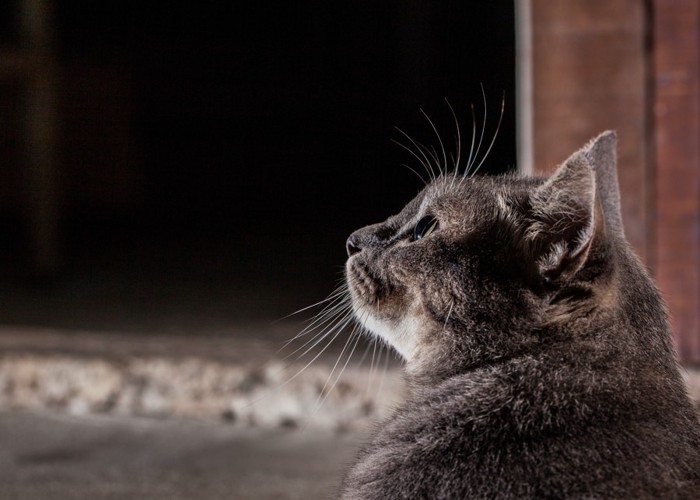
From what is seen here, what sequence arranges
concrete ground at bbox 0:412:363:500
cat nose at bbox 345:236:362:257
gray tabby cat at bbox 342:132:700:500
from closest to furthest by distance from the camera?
gray tabby cat at bbox 342:132:700:500
cat nose at bbox 345:236:362:257
concrete ground at bbox 0:412:363:500

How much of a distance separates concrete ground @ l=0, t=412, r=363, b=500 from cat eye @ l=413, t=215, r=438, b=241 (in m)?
0.91

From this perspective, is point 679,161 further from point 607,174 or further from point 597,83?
point 607,174

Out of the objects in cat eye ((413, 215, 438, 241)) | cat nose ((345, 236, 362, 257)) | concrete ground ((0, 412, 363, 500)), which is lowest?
concrete ground ((0, 412, 363, 500))

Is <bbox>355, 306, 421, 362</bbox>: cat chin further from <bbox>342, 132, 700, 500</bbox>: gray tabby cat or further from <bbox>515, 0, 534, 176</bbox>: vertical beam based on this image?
<bbox>515, 0, 534, 176</bbox>: vertical beam

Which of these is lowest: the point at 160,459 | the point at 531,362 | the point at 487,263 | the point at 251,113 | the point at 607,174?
the point at 160,459

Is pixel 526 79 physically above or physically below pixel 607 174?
above

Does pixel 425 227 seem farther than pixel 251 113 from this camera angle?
No

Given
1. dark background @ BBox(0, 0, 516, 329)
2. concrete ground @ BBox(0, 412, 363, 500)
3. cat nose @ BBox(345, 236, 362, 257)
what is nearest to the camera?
cat nose @ BBox(345, 236, 362, 257)

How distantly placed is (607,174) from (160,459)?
1.53 m

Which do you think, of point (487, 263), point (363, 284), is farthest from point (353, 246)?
point (487, 263)

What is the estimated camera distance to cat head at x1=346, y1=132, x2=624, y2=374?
131cm

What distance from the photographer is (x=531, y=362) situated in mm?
1383

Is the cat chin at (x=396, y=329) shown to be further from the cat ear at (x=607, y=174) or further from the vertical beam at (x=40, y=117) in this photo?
the vertical beam at (x=40, y=117)

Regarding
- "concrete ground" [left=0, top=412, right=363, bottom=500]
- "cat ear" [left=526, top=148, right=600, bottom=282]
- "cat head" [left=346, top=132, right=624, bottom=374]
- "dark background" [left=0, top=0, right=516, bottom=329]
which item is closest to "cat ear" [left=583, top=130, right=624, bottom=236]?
"cat head" [left=346, top=132, right=624, bottom=374]
